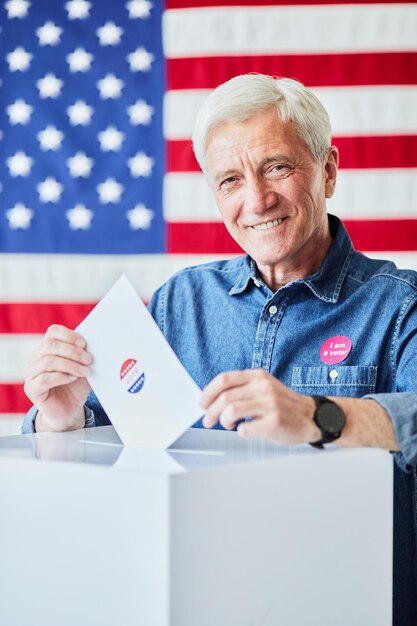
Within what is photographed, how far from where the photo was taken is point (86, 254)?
2.94 meters

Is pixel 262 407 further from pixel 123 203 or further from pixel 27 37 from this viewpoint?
pixel 27 37

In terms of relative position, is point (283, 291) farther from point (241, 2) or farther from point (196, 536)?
point (241, 2)

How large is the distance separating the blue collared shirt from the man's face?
0.06m

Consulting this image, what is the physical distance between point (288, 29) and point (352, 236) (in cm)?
66

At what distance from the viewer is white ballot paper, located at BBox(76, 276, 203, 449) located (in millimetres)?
1146

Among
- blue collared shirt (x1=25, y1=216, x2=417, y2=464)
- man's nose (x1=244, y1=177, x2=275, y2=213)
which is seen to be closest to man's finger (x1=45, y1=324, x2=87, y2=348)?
blue collared shirt (x1=25, y1=216, x2=417, y2=464)

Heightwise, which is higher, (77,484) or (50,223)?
(50,223)

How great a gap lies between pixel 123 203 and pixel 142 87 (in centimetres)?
37

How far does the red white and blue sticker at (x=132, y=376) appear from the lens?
1188 millimetres

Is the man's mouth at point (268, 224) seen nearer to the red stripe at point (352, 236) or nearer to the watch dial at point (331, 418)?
the watch dial at point (331, 418)

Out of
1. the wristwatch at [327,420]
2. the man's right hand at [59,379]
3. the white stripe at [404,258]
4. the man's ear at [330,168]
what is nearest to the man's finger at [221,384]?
the wristwatch at [327,420]

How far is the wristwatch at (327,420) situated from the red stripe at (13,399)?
6.34ft

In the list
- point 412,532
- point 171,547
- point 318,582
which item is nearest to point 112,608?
point 171,547

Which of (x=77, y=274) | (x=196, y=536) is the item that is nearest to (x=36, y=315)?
(x=77, y=274)
